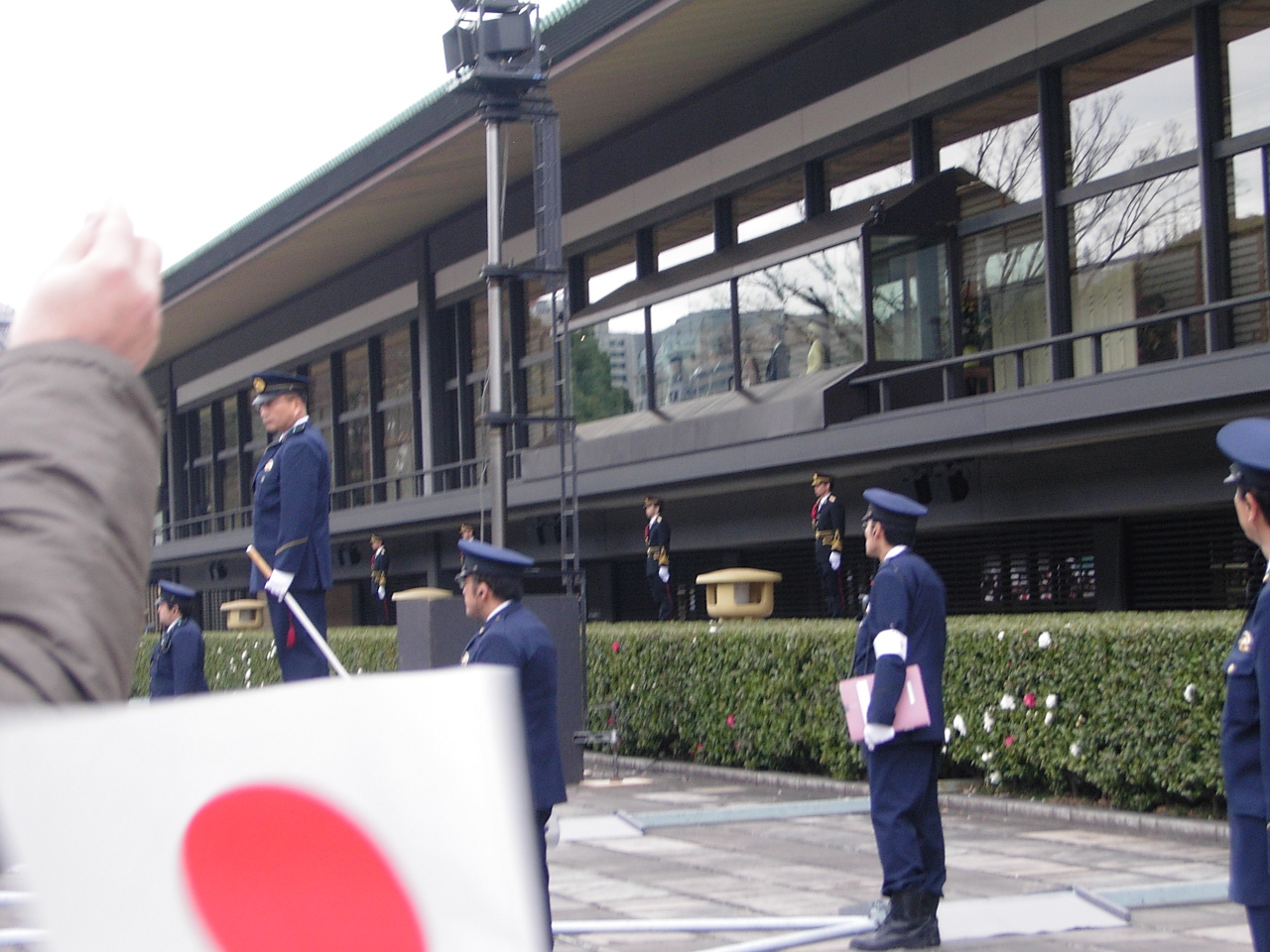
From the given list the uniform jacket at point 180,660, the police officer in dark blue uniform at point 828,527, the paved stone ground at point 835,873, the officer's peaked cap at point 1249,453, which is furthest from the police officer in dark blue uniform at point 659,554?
the officer's peaked cap at point 1249,453

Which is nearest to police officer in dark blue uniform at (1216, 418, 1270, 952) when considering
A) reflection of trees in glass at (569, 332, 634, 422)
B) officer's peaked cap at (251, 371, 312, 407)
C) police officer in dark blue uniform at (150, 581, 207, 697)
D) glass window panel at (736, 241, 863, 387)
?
officer's peaked cap at (251, 371, 312, 407)

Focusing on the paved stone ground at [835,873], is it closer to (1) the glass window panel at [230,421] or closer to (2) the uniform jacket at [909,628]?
(2) the uniform jacket at [909,628]

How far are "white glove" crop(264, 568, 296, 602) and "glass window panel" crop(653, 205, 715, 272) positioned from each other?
14.5 m

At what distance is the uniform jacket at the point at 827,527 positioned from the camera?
18688 millimetres

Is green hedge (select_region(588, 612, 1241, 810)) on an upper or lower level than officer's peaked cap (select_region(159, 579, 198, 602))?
lower

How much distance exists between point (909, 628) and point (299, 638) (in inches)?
129

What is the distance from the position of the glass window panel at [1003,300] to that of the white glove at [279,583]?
10.9 meters

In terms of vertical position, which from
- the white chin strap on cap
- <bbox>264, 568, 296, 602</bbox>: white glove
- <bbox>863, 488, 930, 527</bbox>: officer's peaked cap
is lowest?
the white chin strap on cap

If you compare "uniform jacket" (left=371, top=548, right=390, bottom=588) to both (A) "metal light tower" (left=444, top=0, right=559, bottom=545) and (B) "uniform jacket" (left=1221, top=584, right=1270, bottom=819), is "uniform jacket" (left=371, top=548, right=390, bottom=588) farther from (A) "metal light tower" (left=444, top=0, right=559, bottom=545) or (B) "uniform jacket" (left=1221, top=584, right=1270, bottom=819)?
(B) "uniform jacket" (left=1221, top=584, right=1270, bottom=819)

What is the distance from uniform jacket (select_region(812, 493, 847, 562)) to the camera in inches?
736

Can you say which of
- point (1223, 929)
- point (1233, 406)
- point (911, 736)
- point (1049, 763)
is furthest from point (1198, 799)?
point (1233, 406)

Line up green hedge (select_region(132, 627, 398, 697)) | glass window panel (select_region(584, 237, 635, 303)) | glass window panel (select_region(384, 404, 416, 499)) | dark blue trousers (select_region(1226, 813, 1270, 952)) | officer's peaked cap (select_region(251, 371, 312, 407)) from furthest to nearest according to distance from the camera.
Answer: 1. glass window panel (select_region(384, 404, 416, 499))
2. glass window panel (select_region(584, 237, 635, 303))
3. green hedge (select_region(132, 627, 398, 697))
4. officer's peaked cap (select_region(251, 371, 312, 407))
5. dark blue trousers (select_region(1226, 813, 1270, 952))

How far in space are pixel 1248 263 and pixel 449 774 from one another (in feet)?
50.5

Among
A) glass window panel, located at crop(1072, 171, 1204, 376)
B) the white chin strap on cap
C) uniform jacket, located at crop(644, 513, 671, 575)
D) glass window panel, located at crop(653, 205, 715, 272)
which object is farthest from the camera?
glass window panel, located at crop(653, 205, 715, 272)
